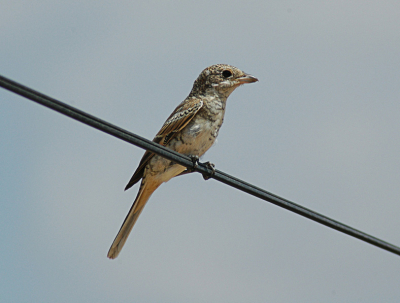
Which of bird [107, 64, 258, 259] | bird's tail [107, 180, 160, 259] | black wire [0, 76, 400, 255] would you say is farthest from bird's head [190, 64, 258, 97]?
black wire [0, 76, 400, 255]

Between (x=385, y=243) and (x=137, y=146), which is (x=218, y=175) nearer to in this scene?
(x=137, y=146)

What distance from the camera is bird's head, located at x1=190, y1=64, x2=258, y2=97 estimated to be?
885cm

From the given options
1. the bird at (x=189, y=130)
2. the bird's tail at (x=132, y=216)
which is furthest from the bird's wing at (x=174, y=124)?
the bird's tail at (x=132, y=216)

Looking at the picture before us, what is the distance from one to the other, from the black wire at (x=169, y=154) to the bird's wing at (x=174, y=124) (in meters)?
1.83

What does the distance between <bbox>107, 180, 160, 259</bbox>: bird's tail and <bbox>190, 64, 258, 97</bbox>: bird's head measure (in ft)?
5.06

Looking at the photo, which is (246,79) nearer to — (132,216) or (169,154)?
(132,216)

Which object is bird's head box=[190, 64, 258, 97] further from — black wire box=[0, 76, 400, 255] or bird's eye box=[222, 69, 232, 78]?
black wire box=[0, 76, 400, 255]

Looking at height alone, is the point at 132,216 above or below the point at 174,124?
below

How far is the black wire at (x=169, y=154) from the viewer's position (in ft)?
13.4

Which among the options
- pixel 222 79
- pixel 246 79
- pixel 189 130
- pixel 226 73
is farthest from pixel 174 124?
pixel 246 79

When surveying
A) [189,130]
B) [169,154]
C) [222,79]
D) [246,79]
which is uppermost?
[246,79]

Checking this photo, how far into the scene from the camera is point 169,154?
5.30m

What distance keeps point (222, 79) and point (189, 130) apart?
114 cm

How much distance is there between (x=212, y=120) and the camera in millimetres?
8375
